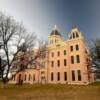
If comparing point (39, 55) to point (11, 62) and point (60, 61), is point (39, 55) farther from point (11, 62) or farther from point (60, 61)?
point (60, 61)

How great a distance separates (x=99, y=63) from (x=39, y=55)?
11.0m

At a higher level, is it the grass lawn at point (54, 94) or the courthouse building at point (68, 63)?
the courthouse building at point (68, 63)

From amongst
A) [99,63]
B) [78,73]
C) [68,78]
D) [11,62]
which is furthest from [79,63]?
[11,62]

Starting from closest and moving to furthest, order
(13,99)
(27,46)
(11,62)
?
(13,99) < (11,62) < (27,46)

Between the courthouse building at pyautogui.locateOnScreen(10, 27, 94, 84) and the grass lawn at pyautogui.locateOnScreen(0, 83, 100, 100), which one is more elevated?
the courthouse building at pyautogui.locateOnScreen(10, 27, 94, 84)

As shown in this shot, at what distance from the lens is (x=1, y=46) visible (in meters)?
25.7

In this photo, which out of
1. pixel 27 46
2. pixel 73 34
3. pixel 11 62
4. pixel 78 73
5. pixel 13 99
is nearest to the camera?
pixel 13 99

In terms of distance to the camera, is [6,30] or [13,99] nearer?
[13,99]

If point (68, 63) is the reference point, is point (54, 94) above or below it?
below

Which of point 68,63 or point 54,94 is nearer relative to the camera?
point 54,94

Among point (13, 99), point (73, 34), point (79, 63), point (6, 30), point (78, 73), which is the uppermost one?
point (73, 34)

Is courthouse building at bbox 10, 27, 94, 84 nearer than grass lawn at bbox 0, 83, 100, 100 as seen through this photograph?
No

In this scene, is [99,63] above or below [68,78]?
above

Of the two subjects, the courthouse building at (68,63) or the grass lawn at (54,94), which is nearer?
the grass lawn at (54,94)
